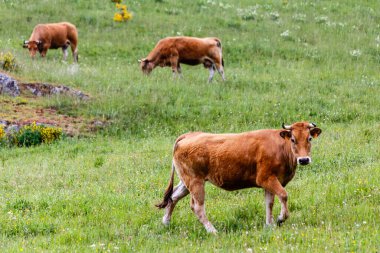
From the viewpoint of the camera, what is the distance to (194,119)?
20.6 meters

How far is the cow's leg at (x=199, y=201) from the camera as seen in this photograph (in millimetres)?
10248

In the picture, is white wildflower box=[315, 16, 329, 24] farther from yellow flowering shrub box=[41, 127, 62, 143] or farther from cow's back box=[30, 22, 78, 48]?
yellow flowering shrub box=[41, 127, 62, 143]

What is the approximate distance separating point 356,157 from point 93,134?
8.06m

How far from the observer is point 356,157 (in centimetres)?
1458

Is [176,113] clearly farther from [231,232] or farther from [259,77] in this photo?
[231,232]

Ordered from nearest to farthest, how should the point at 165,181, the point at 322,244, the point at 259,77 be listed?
1. the point at 322,244
2. the point at 165,181
3. the point at 259,77

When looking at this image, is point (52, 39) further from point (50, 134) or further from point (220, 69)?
point (50, 134)

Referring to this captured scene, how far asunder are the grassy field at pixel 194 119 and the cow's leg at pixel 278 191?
0.53 feet

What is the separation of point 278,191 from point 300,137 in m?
0.89

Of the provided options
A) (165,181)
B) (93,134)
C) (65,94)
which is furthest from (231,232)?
(65,94)

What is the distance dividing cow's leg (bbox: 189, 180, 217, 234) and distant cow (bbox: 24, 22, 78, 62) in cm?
1933

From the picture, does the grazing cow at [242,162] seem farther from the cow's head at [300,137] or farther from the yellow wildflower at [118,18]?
the yellow wildflower at [118,18]

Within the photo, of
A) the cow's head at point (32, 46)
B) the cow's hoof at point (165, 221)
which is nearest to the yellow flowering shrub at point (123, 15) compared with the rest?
the cow's head at point (32, 46)

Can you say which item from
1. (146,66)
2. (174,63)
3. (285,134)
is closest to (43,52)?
(146,66)
